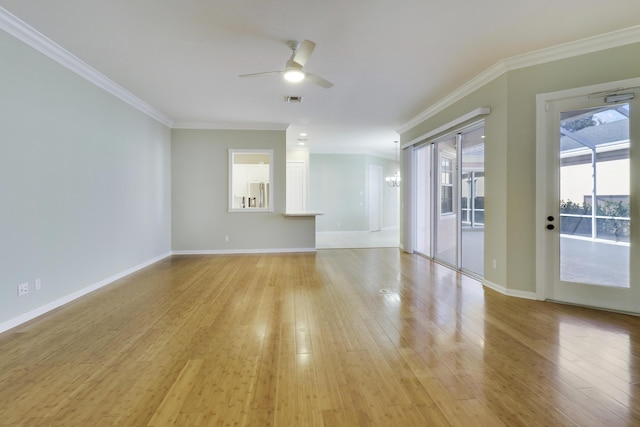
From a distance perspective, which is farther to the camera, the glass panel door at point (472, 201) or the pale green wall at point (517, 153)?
the glass panel door at point (472, 201)

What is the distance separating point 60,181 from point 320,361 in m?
3.31

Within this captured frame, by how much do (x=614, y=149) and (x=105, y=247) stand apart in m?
6.02

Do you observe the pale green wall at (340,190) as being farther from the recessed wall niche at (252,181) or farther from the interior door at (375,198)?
the recessed wall niche at (252,181)

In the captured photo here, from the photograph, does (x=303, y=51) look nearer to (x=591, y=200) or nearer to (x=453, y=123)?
(x=453, y=123)

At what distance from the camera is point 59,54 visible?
10.6 feet

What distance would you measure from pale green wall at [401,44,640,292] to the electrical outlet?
5.03 m

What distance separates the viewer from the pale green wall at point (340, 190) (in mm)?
10250

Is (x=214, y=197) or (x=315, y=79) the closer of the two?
(x=315, y=79)

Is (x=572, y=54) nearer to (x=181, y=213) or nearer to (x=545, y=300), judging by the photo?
(x=545, y=300)

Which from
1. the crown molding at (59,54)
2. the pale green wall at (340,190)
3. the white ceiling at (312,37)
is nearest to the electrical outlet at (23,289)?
the crown molding at (59,54)

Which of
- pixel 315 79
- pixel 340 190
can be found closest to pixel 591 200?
pixel 315 79

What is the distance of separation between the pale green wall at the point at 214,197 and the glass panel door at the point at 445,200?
311 centimetres

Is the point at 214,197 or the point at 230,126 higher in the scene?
the point at 230,126

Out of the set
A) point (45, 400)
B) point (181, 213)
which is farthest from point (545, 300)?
point (181, 213)
